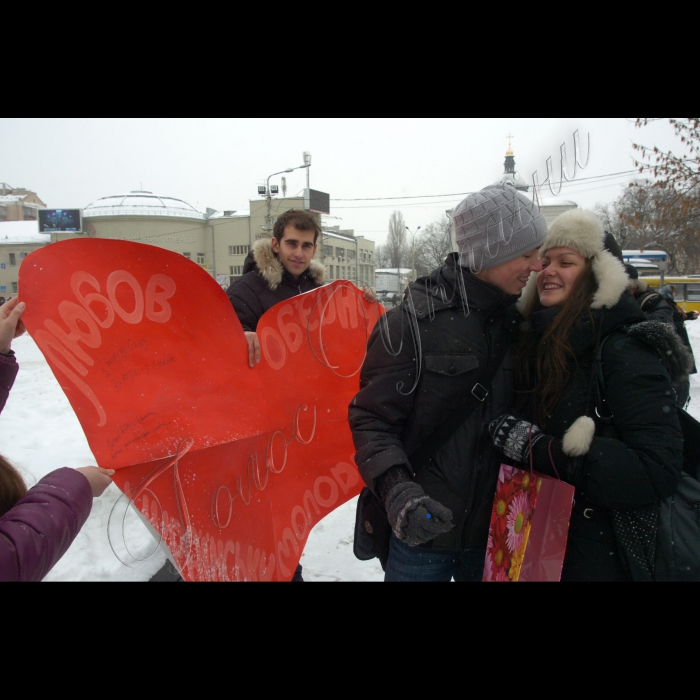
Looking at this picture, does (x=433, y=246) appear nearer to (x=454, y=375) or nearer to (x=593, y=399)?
(x=454, y=375)

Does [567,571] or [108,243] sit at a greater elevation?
[108,243]

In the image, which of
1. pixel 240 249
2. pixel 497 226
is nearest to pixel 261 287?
pixel 240 249

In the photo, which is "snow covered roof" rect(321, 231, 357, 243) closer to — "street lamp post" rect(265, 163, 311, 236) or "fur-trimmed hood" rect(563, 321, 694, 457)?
"street lamp post" rect(265, 163, 311, 236)

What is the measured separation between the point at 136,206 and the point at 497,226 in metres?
1.38

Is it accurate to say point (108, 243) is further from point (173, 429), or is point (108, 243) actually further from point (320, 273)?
point (320, 273)

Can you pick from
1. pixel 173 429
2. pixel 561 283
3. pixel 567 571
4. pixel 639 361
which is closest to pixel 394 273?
pixel 561 283

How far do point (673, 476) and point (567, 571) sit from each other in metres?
0.44

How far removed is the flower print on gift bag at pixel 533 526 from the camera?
1467mm

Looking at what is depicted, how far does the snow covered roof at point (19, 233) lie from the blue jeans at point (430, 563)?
1.74 m

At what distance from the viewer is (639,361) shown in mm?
1374

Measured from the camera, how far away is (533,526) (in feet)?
4.91

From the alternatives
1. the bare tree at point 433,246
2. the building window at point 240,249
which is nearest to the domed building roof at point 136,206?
the building window at point 240,249

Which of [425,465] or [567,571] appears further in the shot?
[425,465]

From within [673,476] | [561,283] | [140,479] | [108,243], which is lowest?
[140,479]
